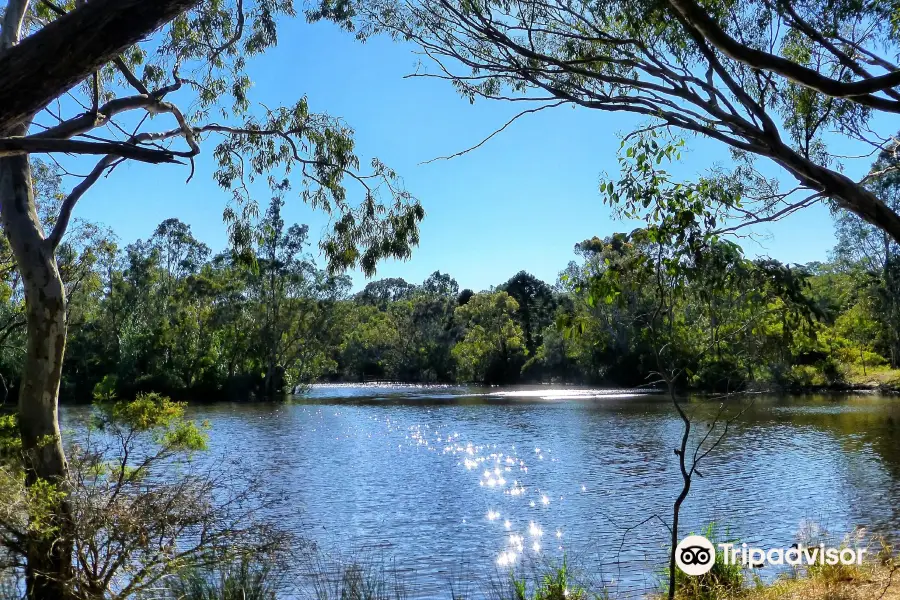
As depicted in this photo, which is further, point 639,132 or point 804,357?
point 804,357

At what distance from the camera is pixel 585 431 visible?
21.4 metres

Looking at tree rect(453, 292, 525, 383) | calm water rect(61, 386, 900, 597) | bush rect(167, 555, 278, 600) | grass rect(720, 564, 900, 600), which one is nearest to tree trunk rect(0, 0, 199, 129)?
bush rect(167, 555, 278, 600)

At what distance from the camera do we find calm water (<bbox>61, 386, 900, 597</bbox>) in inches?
363

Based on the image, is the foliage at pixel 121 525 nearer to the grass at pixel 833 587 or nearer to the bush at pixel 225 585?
the bush at pixel 225 585

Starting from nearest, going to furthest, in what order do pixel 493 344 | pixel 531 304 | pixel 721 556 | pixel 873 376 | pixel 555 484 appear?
pixel 721 556
pixel 555 484
pixel 873 376
pixel 493 344
pixel 531 304

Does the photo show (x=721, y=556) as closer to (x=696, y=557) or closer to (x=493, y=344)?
(x=696, y=557)

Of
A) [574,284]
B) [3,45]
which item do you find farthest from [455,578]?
[3,45]

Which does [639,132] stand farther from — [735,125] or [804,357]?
[804,357]

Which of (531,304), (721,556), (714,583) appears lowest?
(714,583)

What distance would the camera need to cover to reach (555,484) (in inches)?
532

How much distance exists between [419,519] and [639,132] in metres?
7.33

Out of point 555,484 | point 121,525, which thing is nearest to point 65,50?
point 121,525

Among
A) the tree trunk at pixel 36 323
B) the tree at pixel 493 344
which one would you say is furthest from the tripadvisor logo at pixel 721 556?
the tree at pixel 493 344

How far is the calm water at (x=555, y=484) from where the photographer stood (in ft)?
30.2
